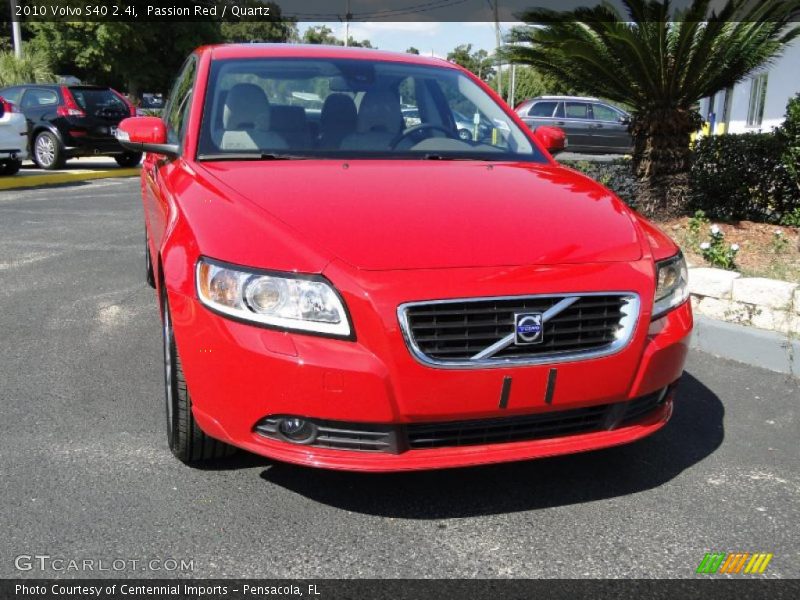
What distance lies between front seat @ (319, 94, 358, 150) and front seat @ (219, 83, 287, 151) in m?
0.21

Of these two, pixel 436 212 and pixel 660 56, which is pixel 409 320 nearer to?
pixel 436 212

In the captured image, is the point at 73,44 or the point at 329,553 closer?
the point at 329,553

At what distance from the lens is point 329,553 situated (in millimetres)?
2604

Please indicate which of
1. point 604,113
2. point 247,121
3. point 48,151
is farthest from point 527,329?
point 604,113

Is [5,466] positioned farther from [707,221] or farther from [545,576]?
[707,221]

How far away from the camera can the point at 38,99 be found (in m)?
15.5

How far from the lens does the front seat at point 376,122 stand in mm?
3875

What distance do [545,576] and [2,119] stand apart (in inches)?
518

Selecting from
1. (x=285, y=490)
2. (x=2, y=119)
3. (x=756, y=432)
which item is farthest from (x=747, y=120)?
(x=285, y=490)

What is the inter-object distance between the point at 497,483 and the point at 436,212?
1.05 meters

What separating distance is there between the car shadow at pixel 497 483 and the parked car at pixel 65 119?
13883 millimetres

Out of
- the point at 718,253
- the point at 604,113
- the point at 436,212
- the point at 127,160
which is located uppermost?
the point at 436,212

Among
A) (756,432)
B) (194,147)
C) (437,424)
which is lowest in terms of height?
(756,432)

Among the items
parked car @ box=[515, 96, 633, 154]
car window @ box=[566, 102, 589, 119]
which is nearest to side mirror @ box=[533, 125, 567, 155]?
parked car @ box=[515, 96, 633, 154]
